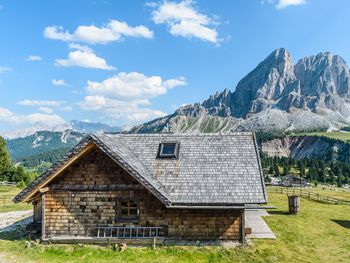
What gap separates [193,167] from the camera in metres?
23.3

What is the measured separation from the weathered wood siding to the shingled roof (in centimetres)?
94

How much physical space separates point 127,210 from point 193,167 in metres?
5.23

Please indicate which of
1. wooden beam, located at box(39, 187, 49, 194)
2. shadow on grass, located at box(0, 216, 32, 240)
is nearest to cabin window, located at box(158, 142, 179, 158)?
wooden beam, located at box(39, 187, 49, 194)

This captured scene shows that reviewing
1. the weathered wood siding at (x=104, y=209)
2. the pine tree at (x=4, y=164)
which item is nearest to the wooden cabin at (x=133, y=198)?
the weathered wood siding at (x=104, y=209)

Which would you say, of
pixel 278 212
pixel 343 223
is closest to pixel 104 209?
pixel 278 212

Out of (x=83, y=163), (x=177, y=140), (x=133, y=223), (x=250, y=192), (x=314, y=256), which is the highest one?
(x=177, y=140)

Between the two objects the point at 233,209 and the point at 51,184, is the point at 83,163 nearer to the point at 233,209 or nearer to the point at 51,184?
the point at 51,184

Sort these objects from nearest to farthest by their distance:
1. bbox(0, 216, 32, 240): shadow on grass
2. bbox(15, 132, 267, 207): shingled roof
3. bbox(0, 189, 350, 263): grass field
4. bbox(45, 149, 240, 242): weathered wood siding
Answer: bbox(0, 189, 350, 263): grass field < bbox(15, 132, 267, 207): shingled roof < bbox(45, 149, 240, 242): weathered wood siding < bbox(0, 216, 32, 240): shadow on grass

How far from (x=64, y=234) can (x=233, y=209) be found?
35.0 feet

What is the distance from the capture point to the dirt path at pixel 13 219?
26.5 meters

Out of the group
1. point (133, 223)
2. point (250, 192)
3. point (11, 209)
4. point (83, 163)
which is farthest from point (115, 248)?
point (11, 209)

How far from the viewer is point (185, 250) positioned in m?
20.1

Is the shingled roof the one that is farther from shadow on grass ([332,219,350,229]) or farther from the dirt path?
shadow on grass ([332,219,350,229])

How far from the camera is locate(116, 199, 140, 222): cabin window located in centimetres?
2155
